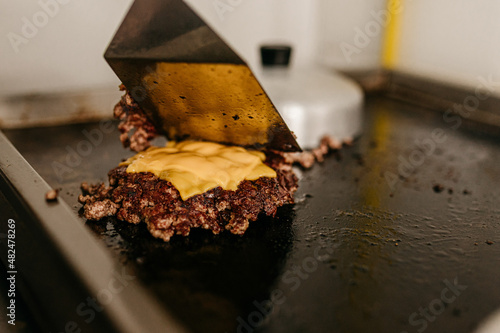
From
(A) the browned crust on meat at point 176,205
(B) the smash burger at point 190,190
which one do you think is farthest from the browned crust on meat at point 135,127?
(A) the browned crust on meat at point 176,205

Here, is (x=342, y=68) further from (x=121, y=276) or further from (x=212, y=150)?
(x=121, y=276)

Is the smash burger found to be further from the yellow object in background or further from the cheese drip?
the yellow object in background

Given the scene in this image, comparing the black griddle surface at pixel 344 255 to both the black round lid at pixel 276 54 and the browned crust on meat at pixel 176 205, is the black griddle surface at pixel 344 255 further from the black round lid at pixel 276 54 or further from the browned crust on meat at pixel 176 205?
the black round lid at pixel 276 54

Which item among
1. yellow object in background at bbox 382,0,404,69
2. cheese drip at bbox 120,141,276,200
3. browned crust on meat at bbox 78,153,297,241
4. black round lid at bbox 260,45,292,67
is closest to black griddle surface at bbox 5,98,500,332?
browned crust on meat at bbox 78,153,297,241

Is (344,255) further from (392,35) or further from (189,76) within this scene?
(392,35)

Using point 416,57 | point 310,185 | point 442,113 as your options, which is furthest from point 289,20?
point 310,185

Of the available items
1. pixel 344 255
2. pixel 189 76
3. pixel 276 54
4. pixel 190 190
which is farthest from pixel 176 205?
pixel 276 54
